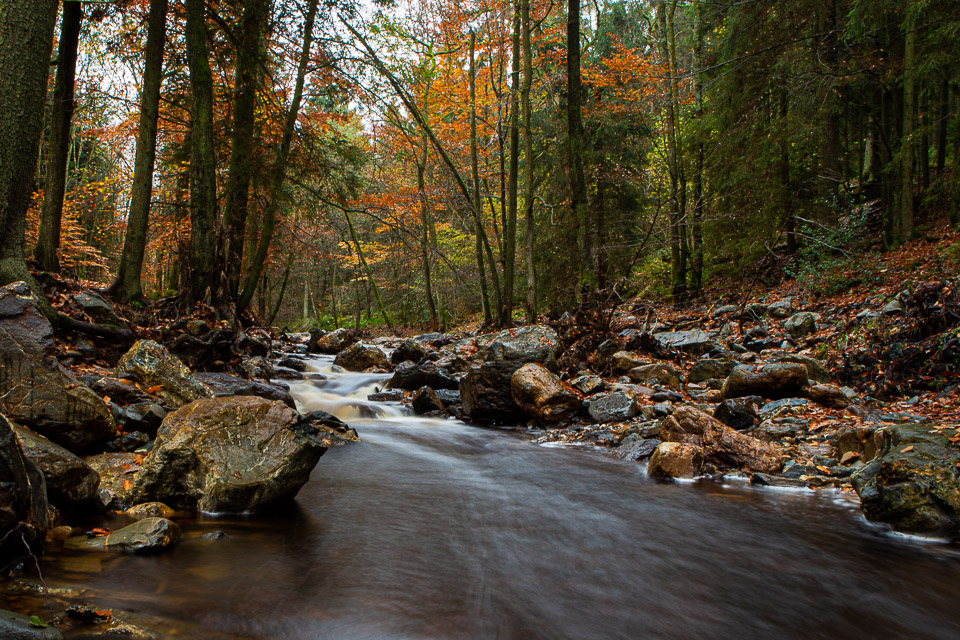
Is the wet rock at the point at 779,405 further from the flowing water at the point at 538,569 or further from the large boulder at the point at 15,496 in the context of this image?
the large boulder at the point at 15,496

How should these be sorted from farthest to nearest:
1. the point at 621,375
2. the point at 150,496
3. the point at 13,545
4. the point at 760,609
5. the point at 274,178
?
1. the point at 274,178
2. the point at 621,375
3. the point at 150,496
4. the point at 760,609
5. the point at 13,545

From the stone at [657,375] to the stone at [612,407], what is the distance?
3.57ft

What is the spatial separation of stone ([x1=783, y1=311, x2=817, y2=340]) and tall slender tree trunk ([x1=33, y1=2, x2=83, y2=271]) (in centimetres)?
1242

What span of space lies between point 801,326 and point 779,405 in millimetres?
3743

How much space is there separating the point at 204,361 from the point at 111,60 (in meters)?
6.86

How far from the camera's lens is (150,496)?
146 inches

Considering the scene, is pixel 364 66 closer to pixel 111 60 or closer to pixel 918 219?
pixel 111 60

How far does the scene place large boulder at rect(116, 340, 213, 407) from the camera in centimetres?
546

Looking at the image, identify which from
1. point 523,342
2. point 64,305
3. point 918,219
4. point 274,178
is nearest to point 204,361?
point 64,305

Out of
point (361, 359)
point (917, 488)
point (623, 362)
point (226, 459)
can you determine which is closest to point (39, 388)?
point (226, 459)

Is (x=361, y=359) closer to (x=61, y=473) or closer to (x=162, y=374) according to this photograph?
(x=162, y=374)

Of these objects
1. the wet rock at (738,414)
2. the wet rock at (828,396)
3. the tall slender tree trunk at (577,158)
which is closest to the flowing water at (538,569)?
→ the wet rock at (738,414)

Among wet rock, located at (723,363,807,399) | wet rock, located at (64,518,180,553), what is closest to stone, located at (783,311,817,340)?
wet rock, located at (723,363,807,399)

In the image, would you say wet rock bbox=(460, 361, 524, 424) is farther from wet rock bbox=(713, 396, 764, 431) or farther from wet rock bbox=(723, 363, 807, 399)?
wet rock bbox=(723, 363, 807, 399)
